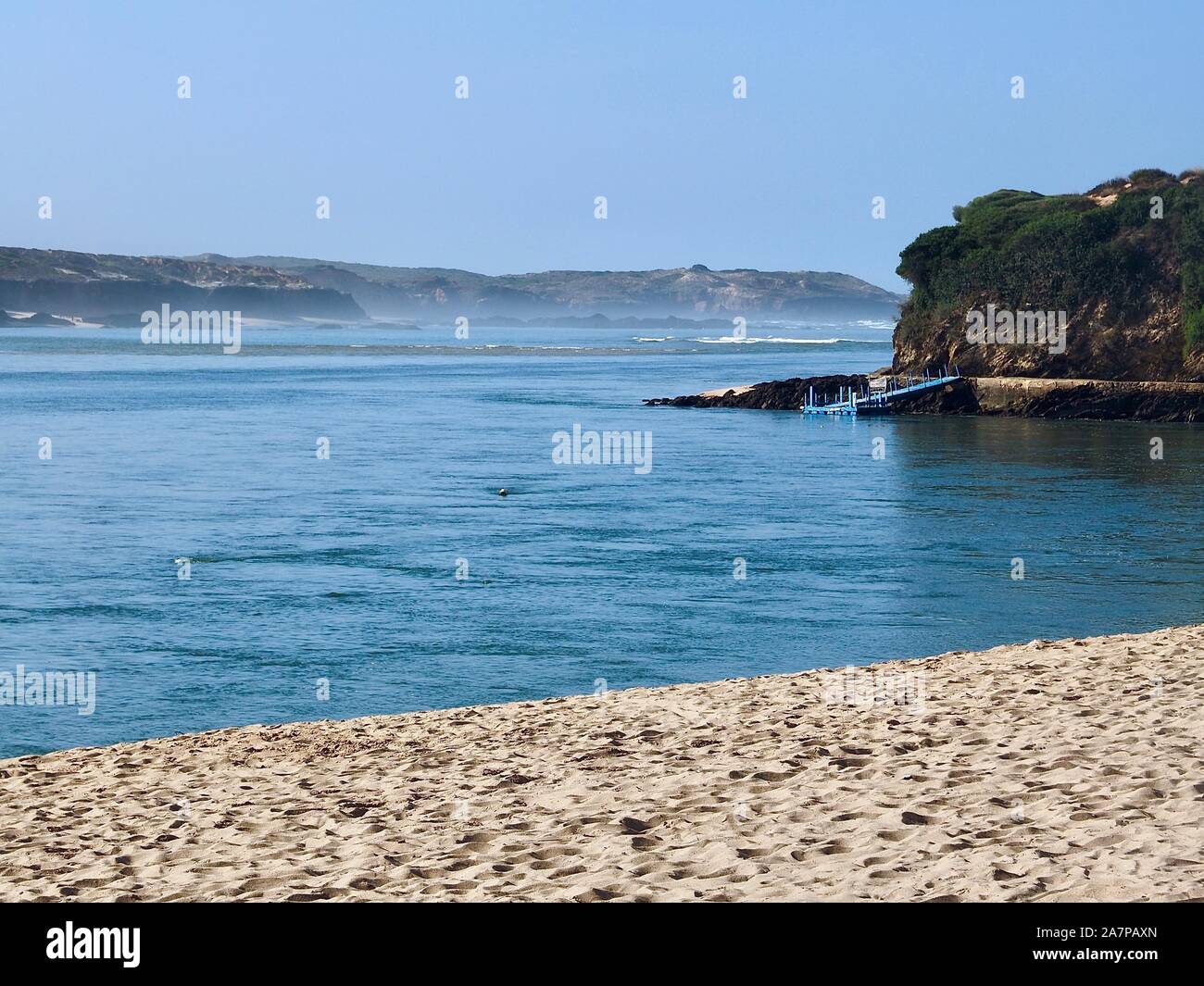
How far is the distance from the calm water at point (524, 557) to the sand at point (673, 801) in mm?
4648

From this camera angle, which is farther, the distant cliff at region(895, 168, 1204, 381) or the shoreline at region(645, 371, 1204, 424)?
the distant cliff at region(895, 168, 1204, 381)

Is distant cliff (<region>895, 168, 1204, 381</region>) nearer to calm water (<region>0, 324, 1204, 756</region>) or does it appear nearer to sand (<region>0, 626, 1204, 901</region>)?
calm water (<region>0, 324, 1204, 756</region>)

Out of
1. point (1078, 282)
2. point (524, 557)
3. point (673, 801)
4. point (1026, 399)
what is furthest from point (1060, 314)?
point (673, 801)

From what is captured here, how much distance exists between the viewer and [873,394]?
269ft

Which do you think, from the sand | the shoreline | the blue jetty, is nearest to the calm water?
the sand

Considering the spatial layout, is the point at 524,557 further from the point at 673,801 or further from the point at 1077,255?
the point at 1077,255

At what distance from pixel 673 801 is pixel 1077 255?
79.1 meters

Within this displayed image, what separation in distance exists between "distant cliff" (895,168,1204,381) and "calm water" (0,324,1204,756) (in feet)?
38.6

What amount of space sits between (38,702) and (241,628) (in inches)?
189

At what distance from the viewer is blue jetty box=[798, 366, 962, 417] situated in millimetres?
78562

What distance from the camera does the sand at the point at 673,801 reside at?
875 centimetres

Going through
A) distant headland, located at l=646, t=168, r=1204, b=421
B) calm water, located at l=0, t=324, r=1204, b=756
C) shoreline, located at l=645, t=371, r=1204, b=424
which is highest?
distant headland, located at l=646, t=168, r=1204, b=421

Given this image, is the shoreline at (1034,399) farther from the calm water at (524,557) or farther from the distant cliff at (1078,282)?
the calm water at (524,557)
